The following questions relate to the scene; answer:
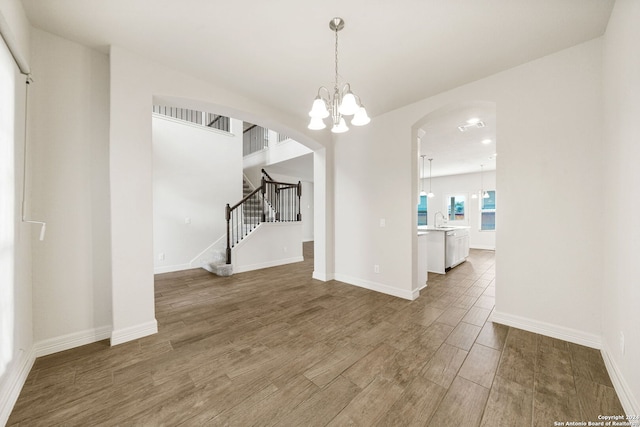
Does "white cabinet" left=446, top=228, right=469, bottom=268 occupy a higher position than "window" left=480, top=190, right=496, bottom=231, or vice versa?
"window" left=480, top=190, right=496, bottom=231

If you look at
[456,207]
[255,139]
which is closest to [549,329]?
[456,207]

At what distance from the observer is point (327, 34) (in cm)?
211

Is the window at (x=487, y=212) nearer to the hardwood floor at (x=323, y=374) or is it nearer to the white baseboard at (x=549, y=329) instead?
the hardwood floor at (x=323, y=374)

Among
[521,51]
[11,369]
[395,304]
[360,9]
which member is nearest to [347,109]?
[360,9]

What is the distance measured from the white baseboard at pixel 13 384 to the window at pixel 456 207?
10844 mm

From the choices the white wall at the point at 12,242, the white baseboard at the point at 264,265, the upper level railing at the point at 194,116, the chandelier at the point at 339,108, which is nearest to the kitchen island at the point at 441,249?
the white baseboard at the point at 264,265

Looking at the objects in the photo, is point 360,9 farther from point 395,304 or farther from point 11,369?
point 11,369

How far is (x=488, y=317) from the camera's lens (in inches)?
112

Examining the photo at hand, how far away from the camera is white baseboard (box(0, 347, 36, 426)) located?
1.42 m

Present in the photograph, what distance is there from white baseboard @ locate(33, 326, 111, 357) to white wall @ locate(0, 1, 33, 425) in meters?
0.08

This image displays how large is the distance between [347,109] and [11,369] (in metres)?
2.89

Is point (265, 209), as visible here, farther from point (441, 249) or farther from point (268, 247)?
point (441, 249)

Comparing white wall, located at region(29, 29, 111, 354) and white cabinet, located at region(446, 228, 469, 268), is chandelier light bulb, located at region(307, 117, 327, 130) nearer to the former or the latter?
white wall, located at region(29, 29, 111, 354)

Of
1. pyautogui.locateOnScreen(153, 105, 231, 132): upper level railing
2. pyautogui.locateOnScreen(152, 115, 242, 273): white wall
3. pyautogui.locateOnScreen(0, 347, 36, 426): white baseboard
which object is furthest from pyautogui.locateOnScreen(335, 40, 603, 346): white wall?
pyautogui.locateOnScreen(153, 105, 231, 132): upper level railing
